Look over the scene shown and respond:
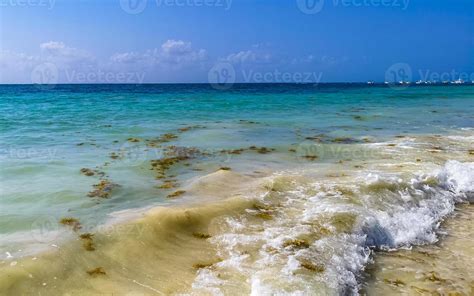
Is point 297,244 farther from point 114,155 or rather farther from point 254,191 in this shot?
point 114,155

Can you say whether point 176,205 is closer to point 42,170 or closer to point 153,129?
point 42,170

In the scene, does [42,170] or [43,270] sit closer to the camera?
[43,270]

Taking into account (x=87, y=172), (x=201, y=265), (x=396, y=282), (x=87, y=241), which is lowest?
(x=396, y=282)

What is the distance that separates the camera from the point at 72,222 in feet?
25.4

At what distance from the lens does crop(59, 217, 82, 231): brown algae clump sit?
751 cm

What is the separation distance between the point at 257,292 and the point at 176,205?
3743mm

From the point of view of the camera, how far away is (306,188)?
33.1 ft

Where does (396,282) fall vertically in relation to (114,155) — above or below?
below

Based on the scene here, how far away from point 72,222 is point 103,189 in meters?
2.18

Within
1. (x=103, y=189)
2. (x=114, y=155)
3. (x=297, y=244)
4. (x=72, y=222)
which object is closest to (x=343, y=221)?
(x=297, y=244)

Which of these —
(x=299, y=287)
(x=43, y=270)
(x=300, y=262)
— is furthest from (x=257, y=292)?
(x=43, y=270)

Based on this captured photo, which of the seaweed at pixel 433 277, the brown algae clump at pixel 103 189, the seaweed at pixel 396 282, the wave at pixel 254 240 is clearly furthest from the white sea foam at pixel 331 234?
the brown algae clump at pixel 103 189

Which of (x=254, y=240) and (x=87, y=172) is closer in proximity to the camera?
(x=254, y=240)

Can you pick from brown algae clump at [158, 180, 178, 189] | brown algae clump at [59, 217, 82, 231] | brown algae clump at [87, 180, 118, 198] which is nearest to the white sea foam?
brown algae clump at [59, 217, 82, 231]
